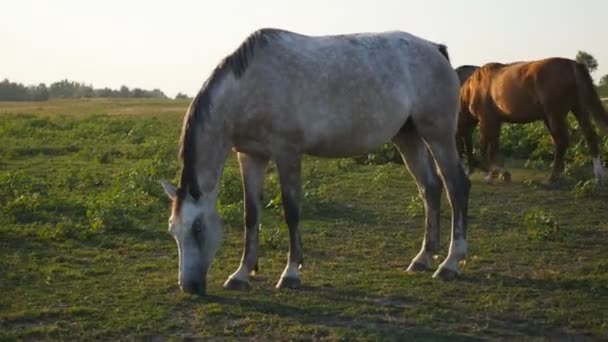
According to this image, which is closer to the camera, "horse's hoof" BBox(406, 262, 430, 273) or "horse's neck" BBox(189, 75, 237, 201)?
"horse's neck" BBox(189, 75, 237, 201)

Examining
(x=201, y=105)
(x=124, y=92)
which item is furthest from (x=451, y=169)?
(x=124, y=92)

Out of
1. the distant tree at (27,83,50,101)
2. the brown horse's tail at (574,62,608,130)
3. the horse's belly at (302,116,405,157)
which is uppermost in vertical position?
the brown horse's tail at (574,62,608,130)

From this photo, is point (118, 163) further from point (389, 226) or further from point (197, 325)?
point (197, 325)

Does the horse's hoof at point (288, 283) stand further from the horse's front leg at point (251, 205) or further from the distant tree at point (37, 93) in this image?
the distant tree at point (37, 93)

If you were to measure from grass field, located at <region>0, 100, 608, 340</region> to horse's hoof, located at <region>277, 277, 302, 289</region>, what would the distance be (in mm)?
89

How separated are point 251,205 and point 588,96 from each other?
6855 millimetres

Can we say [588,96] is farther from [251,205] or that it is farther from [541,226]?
[251,205]

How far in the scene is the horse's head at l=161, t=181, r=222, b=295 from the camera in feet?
21.0

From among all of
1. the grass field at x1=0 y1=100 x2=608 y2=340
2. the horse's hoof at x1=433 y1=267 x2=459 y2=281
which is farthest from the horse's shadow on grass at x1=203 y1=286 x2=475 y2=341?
the horse's hoof at x1=433 y1=267 x2=459 y2=281

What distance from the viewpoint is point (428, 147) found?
768 centimetres

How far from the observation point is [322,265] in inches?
307

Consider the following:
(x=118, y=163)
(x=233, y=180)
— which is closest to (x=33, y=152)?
(x=118, y=163)

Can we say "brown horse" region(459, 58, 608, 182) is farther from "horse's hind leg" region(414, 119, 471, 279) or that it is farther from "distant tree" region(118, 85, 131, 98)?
"distant tree" region(118, 85, 131, 98)

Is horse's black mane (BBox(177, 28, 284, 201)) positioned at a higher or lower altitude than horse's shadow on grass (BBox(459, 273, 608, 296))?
higher
